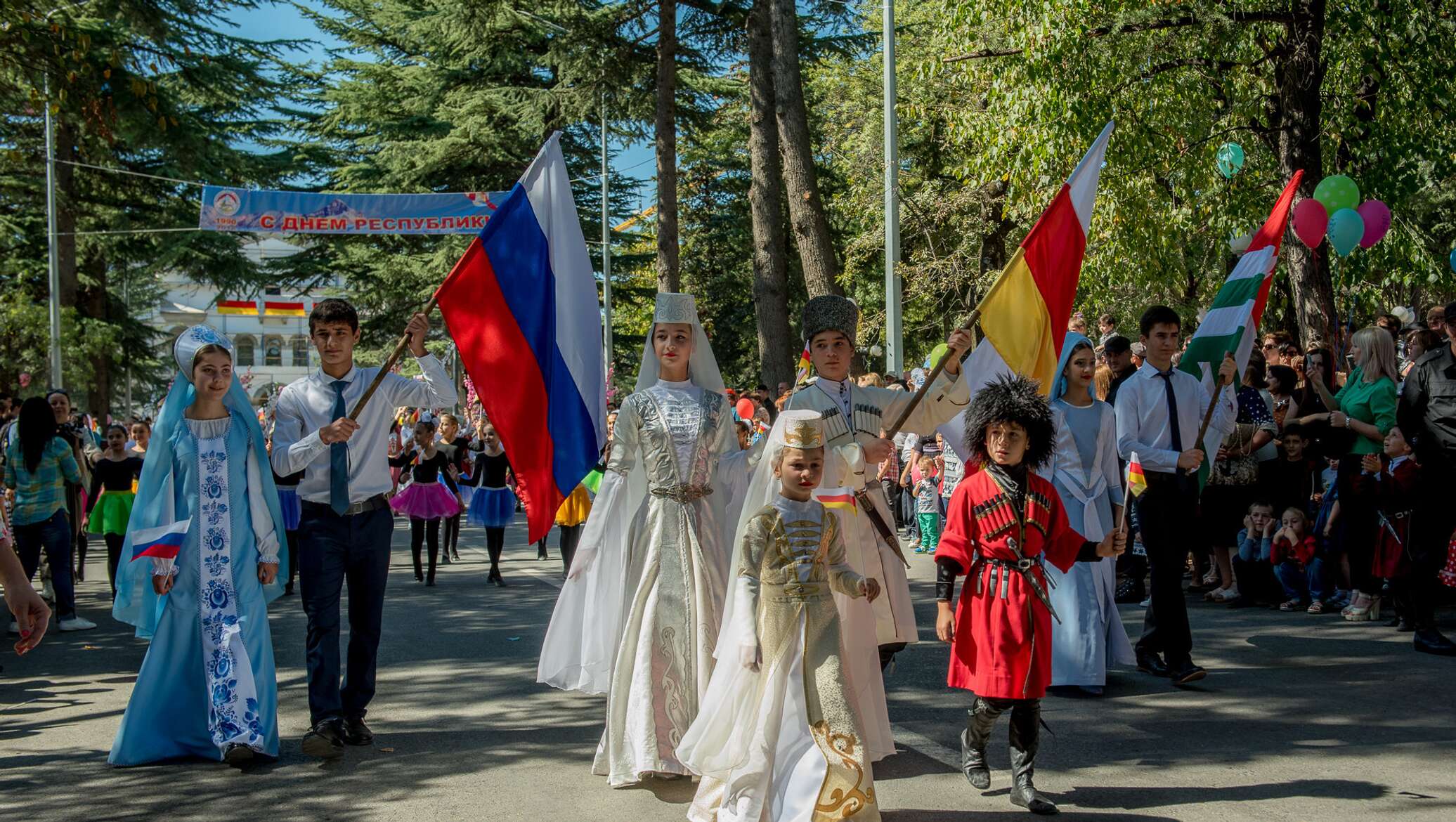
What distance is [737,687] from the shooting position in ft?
17.0

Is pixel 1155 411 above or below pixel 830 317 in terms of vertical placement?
below

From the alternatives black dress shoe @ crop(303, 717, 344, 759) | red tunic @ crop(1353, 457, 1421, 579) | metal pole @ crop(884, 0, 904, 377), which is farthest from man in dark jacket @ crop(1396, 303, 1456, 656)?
metal pole @ crop(884, 0, 904, 377)

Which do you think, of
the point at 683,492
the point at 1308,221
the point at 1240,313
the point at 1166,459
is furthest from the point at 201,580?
the point at 1308,221

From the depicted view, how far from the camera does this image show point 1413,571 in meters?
8.69

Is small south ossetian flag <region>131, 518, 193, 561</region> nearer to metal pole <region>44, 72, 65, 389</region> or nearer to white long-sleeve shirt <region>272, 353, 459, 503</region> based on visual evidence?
white long-sleeve shirt <region>272, 353, 459, 503</region>

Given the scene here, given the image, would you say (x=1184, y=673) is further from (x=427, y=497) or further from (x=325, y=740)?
(x=427, y=497)

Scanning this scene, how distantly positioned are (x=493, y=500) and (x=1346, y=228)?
919 centimetres

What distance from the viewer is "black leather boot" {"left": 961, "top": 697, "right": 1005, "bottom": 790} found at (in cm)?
555

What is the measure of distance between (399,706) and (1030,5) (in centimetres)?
1123

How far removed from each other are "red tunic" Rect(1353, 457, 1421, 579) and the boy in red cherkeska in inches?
173

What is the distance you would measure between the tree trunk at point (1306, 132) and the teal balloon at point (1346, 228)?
1.03 meters

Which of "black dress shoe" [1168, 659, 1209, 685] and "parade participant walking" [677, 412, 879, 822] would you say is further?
"black dress shoe" [1168, 659, 1209, 685]

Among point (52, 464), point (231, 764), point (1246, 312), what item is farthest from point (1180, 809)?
point (52, 464)

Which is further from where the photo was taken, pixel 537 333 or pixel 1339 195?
pixel 1339 195
